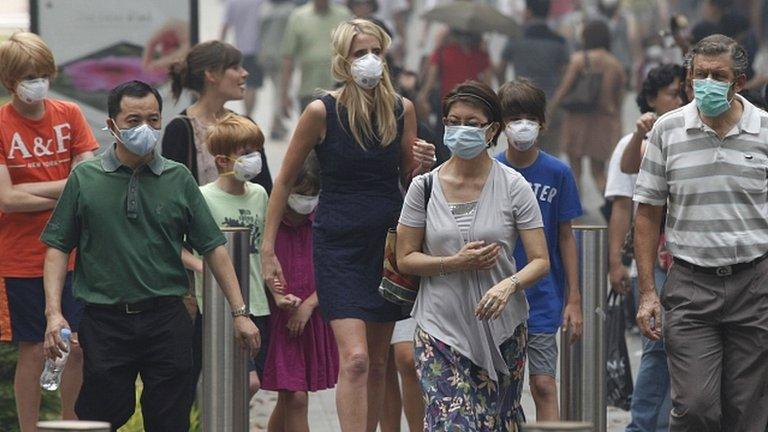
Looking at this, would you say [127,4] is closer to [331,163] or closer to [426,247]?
[331,163]

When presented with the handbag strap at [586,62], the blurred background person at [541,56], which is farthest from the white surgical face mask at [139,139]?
the handbag strap at [586,62]

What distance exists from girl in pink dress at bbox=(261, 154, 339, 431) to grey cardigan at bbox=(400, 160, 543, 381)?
127 centimetres

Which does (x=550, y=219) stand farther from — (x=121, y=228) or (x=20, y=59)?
(x=20, y=59)

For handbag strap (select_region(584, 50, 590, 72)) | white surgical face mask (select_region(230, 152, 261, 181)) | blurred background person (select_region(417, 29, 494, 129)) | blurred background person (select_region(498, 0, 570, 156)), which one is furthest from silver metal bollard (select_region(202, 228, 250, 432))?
handbag strap (select_region(584, 50, 590, 72))

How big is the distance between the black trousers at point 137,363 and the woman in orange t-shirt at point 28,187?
91 centimetres

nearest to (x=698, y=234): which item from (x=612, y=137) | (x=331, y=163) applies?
(x=331, y=163)

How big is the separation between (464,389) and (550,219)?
122 cm

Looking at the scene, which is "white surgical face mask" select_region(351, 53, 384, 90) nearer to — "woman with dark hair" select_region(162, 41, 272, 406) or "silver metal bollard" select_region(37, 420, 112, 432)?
"woman with dark hair" select_region(162, 41, 272, 406)

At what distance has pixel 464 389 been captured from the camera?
7.41 m

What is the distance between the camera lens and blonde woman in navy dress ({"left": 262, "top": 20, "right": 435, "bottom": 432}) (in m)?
8.21

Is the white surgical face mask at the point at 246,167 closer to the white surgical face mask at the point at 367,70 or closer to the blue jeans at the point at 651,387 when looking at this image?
the white surgical face mask at the point at 367,70

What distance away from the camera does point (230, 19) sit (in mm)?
18672

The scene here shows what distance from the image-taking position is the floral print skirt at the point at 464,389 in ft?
24.2

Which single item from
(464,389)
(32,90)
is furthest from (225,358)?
(32,90)
